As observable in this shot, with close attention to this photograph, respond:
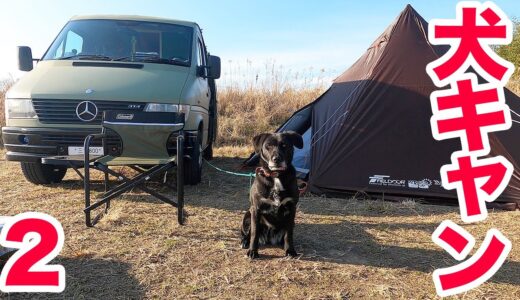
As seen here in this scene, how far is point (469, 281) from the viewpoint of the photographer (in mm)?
2562

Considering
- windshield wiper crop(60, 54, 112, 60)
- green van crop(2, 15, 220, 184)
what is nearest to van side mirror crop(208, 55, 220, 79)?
green van crop(2, 15, 220, 184)

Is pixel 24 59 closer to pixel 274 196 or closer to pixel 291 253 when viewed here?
pixel 274 196

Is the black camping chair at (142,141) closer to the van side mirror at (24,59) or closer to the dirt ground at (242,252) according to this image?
the dirt ground at (242,252)

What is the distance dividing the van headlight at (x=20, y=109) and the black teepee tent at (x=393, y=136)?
308 cm

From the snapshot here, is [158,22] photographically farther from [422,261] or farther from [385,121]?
[422,261]

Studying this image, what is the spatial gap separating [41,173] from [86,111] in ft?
4.07

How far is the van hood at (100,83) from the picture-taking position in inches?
164

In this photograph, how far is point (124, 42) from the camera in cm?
498

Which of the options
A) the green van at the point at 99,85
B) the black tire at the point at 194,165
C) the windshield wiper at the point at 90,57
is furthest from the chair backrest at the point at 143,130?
the windshield wiper at the point at 90,57

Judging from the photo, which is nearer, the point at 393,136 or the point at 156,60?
the point at 393,136

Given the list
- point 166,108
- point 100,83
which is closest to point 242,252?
point 166,108

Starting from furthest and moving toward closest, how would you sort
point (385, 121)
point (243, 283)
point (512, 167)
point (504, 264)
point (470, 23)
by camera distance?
point (385, 121), point (512, 167), point (470, 23), point (504, 264), point (243, 283)

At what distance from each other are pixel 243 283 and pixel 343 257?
839 mm

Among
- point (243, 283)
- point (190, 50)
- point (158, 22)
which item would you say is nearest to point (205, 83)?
point (190, 50)
